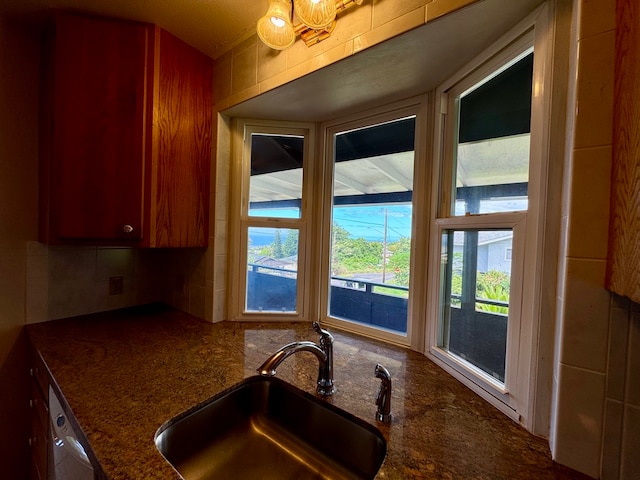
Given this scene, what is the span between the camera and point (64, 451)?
86cm

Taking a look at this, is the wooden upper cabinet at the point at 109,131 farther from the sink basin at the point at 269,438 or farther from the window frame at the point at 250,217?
the sink basin at the point at 269,438

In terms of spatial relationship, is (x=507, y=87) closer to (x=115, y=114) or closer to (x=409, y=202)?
(x=409, y=202)

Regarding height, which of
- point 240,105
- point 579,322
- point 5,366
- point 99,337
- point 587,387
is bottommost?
point 5,366

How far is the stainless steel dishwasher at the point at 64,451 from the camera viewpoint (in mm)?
755

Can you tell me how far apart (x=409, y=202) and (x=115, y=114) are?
135 centimetres

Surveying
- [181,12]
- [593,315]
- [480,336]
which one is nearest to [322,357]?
[480,336]

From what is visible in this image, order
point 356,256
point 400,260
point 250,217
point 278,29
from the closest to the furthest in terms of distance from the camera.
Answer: point 278,29
point 400,260
point 356,256
point 250,217

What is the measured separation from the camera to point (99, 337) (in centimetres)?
123

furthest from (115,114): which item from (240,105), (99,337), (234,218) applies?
(99,337)

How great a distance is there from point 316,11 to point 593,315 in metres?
1.12

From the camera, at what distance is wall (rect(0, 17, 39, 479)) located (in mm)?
1257

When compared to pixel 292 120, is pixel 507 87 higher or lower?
lower

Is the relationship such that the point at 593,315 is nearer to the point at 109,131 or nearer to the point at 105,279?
the point at 109,131

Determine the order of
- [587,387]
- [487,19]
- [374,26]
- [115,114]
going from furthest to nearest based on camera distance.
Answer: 1. [115,114]
2. [374,26]
3. [487,19]
4. [587,387]
